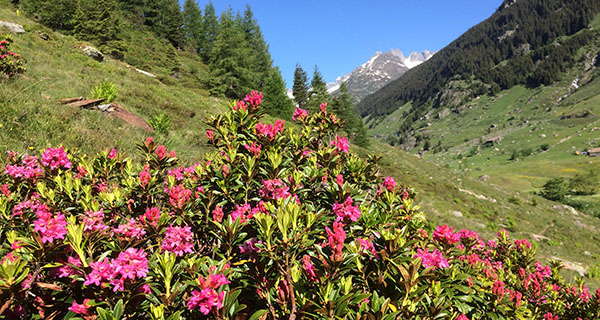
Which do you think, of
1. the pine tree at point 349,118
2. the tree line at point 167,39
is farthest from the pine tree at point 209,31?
the pine tree at point 349,118

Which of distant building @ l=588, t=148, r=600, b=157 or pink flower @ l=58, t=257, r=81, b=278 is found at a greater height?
pink flower @ l=58, t=257, r=81, b=278

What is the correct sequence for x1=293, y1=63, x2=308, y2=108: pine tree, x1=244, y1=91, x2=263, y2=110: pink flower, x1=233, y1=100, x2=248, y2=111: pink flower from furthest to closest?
x1=293, y1=63, x2=308, y2=108: pine tree < x1=244, y1=91, x2=263, y2=110: pink flower < x1=233, y1=100, x2=248, y2=111: pink flower

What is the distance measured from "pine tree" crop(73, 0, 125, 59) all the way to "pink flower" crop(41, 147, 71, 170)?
32.1 m

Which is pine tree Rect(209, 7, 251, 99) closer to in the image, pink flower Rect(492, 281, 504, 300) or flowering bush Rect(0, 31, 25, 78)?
flowering bush Rect(0, 31, 25, 78)

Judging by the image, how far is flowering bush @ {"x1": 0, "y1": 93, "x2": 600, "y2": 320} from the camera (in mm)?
1465

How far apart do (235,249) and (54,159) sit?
2.50 metres

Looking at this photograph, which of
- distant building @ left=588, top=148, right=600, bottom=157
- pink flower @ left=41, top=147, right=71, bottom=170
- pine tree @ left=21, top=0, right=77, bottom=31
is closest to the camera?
pink flower @ left=41, top=147, right=71, bottom=170

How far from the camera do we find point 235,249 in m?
2.19

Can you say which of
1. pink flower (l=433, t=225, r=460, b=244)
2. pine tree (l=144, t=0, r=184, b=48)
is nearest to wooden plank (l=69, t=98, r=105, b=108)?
pink flower (l=433, t=225, r=460, b=244)

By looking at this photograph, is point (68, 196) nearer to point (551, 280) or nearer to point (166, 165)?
point (166, 165)

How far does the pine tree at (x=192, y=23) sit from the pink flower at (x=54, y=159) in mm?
58942

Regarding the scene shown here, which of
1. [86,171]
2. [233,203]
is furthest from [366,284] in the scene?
[86,171]

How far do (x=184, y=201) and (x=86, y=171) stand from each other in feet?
5.43

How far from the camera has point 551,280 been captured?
417 cm
